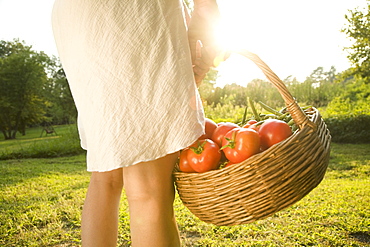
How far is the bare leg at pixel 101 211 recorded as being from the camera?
129 cm

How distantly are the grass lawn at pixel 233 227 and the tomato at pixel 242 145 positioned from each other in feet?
3.58

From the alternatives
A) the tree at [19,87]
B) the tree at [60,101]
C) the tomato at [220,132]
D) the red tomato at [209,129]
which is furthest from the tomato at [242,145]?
the tree at [60,101]

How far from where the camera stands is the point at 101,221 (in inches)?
51.7

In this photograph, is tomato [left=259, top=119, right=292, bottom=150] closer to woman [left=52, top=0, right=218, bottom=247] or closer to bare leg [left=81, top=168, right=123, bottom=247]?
woman [left=52, top=0, right=218, bottom=247]

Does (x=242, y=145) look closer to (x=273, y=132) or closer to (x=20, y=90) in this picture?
(x=273, y=132)

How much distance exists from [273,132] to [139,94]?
21.5 inches

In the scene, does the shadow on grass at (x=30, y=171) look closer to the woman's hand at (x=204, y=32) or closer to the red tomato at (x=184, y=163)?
the red tomato at (x=184, y=163)

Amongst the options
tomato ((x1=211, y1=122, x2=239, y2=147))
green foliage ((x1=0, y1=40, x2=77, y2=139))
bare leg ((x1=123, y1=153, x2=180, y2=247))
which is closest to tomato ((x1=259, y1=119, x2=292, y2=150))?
tomato ((x1=211, y1=122, x2=239, y2=147))

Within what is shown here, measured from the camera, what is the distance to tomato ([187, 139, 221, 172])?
1191 millimetres

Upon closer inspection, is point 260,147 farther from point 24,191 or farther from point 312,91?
point 312,91

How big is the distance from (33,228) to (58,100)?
32.6 metres

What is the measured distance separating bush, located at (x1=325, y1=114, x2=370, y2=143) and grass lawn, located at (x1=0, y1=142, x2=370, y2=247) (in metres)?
2.99

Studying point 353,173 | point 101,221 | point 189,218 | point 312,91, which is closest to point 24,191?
point 189,218

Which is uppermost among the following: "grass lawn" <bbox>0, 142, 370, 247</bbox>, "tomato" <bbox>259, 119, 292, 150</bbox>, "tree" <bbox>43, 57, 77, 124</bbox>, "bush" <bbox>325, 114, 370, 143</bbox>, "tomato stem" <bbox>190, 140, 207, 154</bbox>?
"tree" <bbox>43, 57, 77, 124</bbox>
